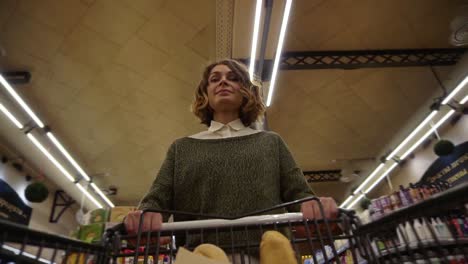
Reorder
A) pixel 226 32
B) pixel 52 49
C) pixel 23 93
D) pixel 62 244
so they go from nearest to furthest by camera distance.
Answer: pixel 62 244 → pixel 226 32 → pixel 52 49 → pixel 23 93

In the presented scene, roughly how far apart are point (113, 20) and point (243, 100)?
10.8 feet

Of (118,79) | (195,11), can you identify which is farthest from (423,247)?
(118,79)

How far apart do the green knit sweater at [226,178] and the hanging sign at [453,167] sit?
5.49 meters

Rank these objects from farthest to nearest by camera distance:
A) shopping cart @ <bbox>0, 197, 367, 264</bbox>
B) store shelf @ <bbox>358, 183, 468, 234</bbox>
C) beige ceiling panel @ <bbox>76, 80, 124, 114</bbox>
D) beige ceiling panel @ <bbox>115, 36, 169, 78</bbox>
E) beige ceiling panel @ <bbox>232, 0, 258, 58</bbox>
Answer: beige ceiling panel @ <bbox>76, 80, 124, 114</bbox>, beige ceiling panel @ <bbox>115, 36, 169, 78</bbox>, beige ceiling panel @ <bbox>232, 0, 258, 58</bbox>, shopping cart @ <bbox>0, 197, 367, 264</bbox>, store shelf @ <bbox>358, 183, 468, 234</bbox>

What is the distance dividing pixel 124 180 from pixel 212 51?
16.2 ft

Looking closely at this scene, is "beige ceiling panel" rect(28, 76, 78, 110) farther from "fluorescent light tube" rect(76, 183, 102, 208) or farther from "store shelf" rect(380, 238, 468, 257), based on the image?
"store shelf" rect(380, 238, 468, 257)

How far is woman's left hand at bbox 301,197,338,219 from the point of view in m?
0.65

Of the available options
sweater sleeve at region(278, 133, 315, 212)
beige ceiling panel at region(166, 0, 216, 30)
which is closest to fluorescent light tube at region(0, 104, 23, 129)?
beige ceiling panel at region(166, 0, 216, 30)

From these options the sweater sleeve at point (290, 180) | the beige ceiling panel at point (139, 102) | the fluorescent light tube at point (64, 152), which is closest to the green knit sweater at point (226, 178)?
the sweater sleeve at point (290, 180)

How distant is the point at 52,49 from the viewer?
164 inches

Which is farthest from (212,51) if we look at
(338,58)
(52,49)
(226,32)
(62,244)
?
(62,244)

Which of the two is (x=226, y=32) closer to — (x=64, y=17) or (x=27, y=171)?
(x=64, y=17)

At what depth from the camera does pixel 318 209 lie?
66 centimetres

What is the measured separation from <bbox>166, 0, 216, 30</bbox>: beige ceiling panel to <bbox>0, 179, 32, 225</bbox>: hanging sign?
179 inches
